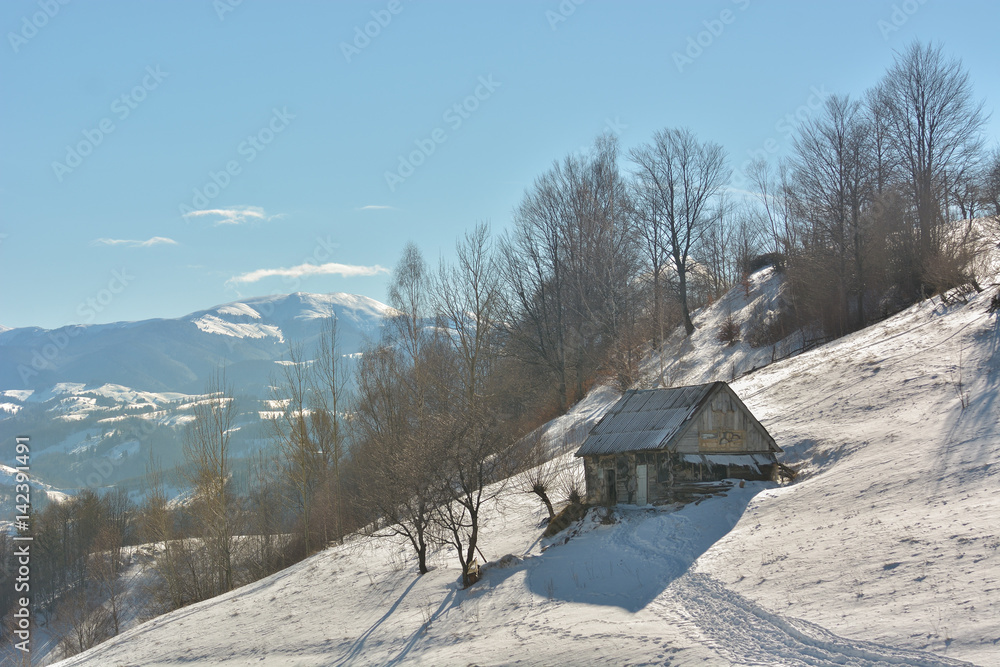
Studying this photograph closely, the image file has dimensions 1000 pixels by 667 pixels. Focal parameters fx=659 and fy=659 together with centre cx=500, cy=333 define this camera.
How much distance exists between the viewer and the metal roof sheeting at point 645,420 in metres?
22.4

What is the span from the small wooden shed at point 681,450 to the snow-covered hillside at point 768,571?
0.92 meters

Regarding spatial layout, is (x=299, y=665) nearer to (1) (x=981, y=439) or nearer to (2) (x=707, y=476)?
(2) (x=707, y=476)

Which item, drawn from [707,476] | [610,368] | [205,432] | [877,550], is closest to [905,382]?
[707,476]

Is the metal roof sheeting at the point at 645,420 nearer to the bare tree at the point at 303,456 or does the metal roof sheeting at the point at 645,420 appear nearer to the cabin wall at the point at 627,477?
the cabin wall at the point at 627,477

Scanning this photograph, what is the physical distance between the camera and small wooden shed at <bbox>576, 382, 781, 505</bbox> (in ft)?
71.6

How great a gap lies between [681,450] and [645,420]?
86.2 inches

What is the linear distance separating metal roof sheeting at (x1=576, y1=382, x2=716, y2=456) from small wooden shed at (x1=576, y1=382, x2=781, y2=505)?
4 centimetres

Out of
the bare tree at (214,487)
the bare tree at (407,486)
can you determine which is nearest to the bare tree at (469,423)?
the bare tree at (407,486)

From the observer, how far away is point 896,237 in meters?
34.9

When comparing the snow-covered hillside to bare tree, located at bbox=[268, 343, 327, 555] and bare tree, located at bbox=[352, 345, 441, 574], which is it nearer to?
bare tree, located at bbox=[352, 345, 441, 574]

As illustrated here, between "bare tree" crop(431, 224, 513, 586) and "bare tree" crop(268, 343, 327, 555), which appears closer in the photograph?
"bare tree" crop(431, 224, 513, 586)

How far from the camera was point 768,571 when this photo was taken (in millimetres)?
15039

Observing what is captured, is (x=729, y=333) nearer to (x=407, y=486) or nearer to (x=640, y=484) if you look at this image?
(x=640, y=484)

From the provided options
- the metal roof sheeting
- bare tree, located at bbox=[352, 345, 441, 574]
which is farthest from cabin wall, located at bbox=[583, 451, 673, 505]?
bare tree, located at bbox=[352, 345, 441, 574]
